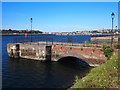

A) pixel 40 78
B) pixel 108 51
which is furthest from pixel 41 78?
pixel 108 51

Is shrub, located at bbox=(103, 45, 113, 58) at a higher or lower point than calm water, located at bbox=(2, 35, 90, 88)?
higher

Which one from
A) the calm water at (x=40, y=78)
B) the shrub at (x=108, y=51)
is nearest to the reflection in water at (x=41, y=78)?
the calm water at (x=40, y=78)

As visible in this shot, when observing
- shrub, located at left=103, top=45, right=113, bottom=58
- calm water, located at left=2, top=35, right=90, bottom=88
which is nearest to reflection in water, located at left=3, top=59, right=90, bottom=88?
calm water, located at left=2, top=35, right=90, bottom=88

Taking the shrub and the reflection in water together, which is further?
the shrub

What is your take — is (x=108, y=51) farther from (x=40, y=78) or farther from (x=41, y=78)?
(x=40, y=78)

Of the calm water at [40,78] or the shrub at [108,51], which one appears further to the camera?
the shrub at [108,51]

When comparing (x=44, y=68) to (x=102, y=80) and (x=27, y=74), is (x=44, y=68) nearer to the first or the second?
(x=27, y=74)

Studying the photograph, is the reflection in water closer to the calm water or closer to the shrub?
the calm water

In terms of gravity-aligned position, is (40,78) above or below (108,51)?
below

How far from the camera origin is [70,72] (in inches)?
869

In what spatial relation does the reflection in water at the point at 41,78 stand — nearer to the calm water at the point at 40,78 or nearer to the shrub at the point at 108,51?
the calm water at the point at 40,78

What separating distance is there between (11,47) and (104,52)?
17.8 meters

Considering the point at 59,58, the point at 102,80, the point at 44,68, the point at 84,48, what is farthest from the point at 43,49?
the point at 102,80

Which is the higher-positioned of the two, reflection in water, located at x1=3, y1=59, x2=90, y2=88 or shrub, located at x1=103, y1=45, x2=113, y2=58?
shrub, located at x1=103, y1=45, x2=113, y2=58
